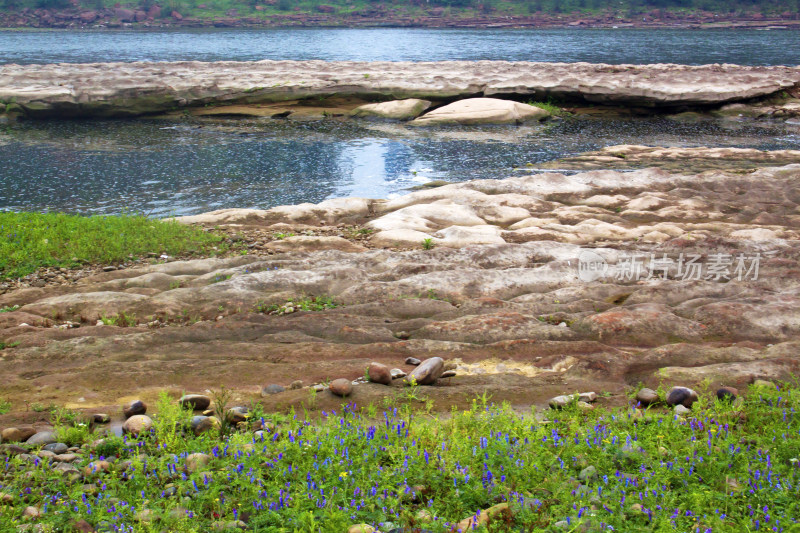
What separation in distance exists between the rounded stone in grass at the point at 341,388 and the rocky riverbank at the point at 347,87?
88.9 ft

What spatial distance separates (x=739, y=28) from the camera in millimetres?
96625

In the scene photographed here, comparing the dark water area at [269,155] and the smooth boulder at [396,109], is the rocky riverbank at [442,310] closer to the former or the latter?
the dark water area at [269,155]

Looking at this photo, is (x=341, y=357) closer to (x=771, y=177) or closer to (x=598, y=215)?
(x=598, y=215)

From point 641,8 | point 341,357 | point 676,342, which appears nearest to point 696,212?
point 676,342

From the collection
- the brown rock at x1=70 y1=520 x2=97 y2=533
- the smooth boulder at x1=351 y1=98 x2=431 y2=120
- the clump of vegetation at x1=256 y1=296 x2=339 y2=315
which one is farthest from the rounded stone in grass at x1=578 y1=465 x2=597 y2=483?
the smooth boulder at x1=351 y1=98 x2=431 y2=120

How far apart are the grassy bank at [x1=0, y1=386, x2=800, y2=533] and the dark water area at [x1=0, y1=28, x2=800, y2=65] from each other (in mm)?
53347

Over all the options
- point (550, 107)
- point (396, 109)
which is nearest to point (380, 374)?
point (396, 109)

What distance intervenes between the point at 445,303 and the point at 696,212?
8.51 metres

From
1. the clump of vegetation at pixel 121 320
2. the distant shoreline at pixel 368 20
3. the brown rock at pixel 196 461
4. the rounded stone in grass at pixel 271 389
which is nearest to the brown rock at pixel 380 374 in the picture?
the rounded stone in grass at pixel 271 389

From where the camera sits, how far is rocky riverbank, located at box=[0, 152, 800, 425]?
22.5 feet

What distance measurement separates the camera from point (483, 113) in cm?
2953

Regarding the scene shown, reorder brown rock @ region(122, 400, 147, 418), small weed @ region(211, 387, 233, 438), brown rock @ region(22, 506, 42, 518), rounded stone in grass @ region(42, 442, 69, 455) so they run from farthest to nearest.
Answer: brown rock @ region(122, 400, 147, 418), small weed @ region(211, 387, 233, 438), rounded stone in grass @ region(42, 442, 69, 455), brown rock @ region(22, 506, 42, 518)

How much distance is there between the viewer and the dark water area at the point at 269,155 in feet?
61.8

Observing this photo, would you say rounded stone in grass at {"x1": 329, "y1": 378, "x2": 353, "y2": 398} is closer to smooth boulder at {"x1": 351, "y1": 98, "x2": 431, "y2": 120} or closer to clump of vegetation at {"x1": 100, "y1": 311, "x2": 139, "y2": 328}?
clump of vegetation at {"x1": 100, "y1": 311, "x2": 139, "y2": 328}
